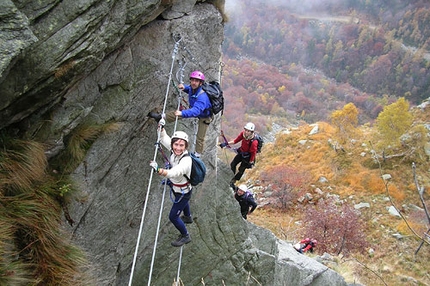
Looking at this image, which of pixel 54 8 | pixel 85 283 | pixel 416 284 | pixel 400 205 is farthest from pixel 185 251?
pixel 400 205

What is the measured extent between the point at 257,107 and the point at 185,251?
16770cm

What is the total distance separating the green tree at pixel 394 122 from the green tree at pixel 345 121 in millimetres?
6072

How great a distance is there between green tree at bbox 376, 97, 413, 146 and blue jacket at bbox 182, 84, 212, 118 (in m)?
43.8

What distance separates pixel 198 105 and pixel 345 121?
48.4 meters

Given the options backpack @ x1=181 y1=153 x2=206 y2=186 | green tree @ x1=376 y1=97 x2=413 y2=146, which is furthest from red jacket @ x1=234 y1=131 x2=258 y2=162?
green tree @ x1=376 y1=97 x2=413 y2=146

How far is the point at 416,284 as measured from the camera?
24953 millimetres

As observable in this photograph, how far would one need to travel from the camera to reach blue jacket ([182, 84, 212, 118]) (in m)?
6.85

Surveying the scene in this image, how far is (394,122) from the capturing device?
1759 inches

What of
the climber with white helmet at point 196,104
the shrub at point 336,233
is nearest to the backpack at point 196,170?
the climber with white helmet at point 196,104

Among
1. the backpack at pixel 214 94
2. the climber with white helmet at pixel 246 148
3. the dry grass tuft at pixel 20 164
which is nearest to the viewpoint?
the dry grass tuft at pixel 20 164

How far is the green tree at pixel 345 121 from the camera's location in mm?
51031

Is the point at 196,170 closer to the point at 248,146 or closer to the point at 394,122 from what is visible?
the point at 248,146

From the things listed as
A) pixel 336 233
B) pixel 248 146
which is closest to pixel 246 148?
pixel 248 146

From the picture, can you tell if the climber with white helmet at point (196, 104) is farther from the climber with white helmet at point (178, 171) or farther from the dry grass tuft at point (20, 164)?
the dry grass tuft at point (20, 164)
